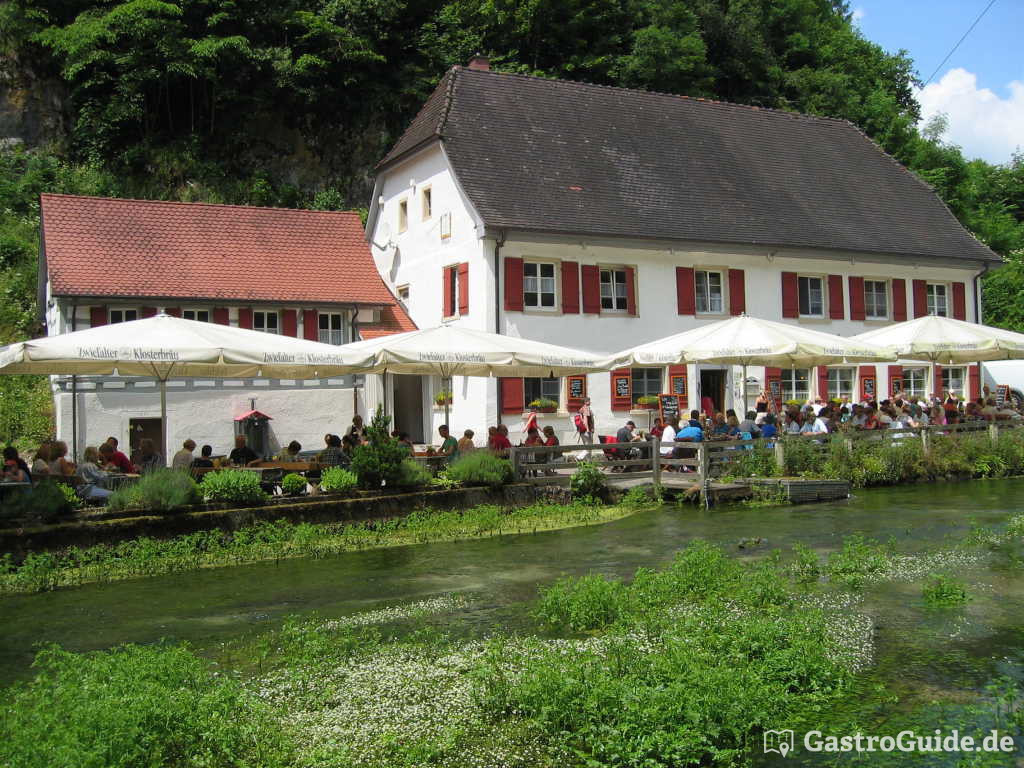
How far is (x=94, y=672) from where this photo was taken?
21.1 ft

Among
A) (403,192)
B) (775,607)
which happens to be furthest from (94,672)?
(403,192)

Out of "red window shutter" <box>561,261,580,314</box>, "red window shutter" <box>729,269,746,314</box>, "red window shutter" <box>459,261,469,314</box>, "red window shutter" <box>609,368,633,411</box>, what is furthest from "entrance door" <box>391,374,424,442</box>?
"red window shutter" <box>729,269,746,314</box>

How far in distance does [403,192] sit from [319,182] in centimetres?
1134

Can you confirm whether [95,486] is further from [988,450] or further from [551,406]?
[988,450]

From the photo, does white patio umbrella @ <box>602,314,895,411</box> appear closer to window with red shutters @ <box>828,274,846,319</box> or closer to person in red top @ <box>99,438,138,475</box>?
person in red top @ <box>99,438,138,475</box>

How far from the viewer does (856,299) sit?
95.8ft

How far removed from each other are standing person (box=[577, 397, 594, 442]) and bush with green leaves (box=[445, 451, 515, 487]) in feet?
23.9

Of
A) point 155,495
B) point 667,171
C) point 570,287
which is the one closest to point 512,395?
point 570,287

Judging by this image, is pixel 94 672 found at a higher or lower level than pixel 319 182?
lower

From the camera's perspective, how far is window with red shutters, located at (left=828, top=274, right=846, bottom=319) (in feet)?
94.3

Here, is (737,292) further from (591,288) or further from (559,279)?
(559,279)

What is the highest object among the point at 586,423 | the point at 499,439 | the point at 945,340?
the point at 945,340

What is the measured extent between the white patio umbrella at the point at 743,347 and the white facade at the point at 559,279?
5.40 metres

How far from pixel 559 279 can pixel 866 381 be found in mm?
9644
